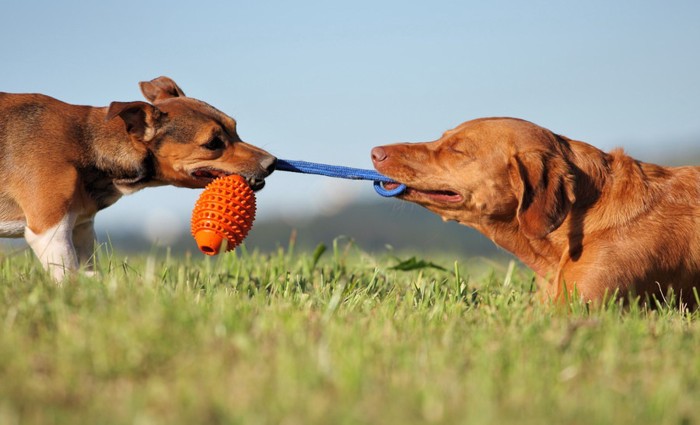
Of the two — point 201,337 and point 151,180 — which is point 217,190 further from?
point 201,337

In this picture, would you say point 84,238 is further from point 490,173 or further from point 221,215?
point 490,173

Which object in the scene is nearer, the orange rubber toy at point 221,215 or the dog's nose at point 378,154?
the orange rubber toy at point 221,215

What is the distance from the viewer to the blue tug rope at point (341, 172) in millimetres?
5827

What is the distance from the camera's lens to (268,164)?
5965 millimetres

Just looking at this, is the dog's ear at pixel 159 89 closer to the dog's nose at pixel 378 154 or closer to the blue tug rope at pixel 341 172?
the blue tug rope at pixel 341 172

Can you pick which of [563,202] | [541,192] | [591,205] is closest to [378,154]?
[541,192]

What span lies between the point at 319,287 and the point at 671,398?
293cm

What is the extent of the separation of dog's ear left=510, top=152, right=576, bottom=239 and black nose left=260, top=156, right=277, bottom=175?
1.75 m

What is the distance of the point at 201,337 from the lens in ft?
10.7

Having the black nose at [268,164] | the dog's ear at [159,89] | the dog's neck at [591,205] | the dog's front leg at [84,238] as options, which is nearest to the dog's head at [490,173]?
the dog's neck at [591,205]

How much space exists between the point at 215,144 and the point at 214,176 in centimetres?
24

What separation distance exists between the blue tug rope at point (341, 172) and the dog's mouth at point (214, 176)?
0.30 metres

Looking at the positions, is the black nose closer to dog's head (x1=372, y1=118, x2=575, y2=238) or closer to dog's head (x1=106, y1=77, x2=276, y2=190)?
dog's head (x1=106, y1=77, x2=276, y2=190)

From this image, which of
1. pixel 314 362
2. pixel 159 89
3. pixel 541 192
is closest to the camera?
pixel 314 362
